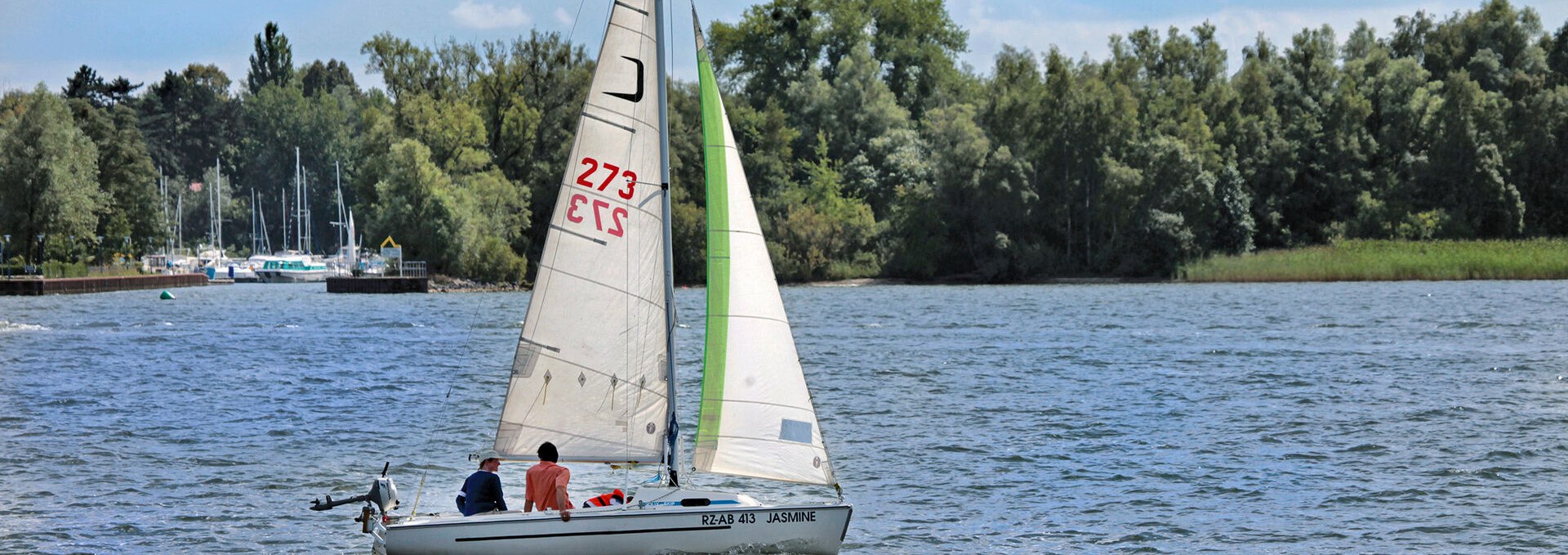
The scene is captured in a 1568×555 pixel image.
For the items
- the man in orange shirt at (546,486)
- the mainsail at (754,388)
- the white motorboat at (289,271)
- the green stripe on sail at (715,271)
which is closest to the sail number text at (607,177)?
the green stripe on sail at (715,271)

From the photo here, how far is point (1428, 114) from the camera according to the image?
386 feet

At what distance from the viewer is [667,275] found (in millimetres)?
18156

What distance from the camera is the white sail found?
17812 mm

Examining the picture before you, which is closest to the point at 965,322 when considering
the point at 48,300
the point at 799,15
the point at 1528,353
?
the point at 1528,353

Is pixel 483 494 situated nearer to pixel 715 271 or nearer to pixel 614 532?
pixel 614 532

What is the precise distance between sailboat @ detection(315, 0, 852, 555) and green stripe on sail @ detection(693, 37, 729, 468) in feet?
0.06

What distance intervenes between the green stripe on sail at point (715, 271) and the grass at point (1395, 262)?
92593mm

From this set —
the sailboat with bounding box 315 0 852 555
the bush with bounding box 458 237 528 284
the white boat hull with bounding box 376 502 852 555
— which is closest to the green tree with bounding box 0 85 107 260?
the bush with bounding box 458 237 528 284

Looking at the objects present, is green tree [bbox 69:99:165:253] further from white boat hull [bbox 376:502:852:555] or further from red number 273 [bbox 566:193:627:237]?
white boat hull [bbox 376:502:852:555]

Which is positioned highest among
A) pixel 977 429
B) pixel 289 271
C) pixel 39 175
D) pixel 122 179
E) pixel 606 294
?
pixel 122 179

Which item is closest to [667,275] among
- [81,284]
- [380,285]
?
[380,285]

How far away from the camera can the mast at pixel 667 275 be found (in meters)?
17.8

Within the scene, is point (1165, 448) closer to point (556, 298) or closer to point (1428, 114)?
point (556, 298)

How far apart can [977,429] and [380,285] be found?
83134 millimetres
